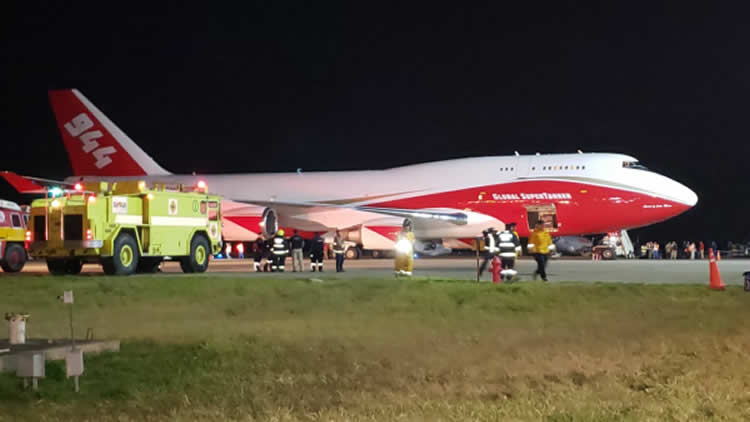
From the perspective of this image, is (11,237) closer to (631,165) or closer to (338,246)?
(338,246)

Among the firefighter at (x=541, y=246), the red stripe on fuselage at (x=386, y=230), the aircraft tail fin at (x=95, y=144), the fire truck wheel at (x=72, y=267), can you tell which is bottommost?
the fire truck wheel at (x=72, y=267)

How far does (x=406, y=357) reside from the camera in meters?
9.45

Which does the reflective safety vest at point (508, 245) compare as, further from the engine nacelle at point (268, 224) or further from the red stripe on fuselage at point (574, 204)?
the red stripe on fuselage at point (574, 204)

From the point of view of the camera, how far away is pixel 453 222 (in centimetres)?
3716

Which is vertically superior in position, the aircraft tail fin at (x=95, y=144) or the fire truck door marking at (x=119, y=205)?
the aircraft tail fin at (x=95, y=144)

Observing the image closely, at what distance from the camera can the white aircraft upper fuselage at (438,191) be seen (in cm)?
3466

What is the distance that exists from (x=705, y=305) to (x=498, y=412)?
8.95 meters

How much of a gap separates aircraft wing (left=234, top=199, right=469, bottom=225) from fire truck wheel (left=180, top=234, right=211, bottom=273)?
1339 centimetres

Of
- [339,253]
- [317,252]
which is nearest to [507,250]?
[339,253]

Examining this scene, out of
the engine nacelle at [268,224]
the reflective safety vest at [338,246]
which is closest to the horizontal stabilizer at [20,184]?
the engine nacelle at [268,224]

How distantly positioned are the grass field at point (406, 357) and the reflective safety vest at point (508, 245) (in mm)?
3581

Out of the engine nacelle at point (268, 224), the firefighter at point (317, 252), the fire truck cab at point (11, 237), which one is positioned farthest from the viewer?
the engine nacelle at point (268, 224)

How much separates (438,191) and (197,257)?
51.4ft

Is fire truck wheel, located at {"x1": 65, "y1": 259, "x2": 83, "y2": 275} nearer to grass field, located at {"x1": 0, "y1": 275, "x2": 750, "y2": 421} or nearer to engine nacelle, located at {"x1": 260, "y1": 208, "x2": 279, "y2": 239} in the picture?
grass field, located at {"x1": 0, "y1": 275, "x2": 750, "y2": 421}
